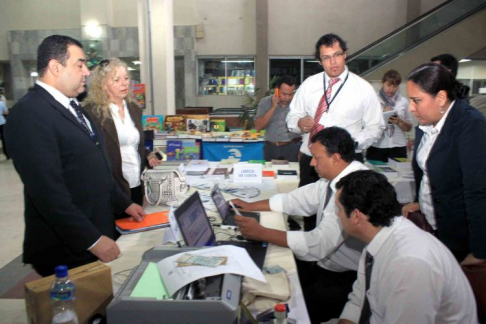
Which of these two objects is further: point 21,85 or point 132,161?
point 21,85

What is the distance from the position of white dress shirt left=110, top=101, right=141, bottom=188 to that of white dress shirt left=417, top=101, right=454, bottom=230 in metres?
1.74

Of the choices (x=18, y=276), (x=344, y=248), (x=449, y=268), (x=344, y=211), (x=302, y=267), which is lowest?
(x=18, y=276)

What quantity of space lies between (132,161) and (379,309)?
184 cm

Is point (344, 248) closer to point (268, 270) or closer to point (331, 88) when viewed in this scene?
point (268, 270)

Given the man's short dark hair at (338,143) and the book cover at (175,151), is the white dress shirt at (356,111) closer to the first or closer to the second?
the man's short dark hair at (338,143)

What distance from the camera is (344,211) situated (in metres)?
1.52

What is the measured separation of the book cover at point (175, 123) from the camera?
5691 mm

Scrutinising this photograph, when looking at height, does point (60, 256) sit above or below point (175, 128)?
below

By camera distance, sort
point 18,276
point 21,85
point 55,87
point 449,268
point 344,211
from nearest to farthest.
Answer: point 449,268 < point 344,211 < point 55,87 < point 18,276 < point 21,85

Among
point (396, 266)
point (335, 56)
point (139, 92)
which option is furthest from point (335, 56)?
point (139, 92)

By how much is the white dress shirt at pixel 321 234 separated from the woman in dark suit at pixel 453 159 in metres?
0.39

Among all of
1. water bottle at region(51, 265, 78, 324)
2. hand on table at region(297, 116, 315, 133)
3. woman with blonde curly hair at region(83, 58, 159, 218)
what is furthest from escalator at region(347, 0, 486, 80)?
water bottle at region(51, 265, 78, 324)

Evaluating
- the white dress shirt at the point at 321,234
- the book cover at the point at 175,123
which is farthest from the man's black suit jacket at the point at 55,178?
the book cover at the point at 175,123

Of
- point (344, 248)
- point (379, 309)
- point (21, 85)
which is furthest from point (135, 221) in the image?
point (21, 85)
